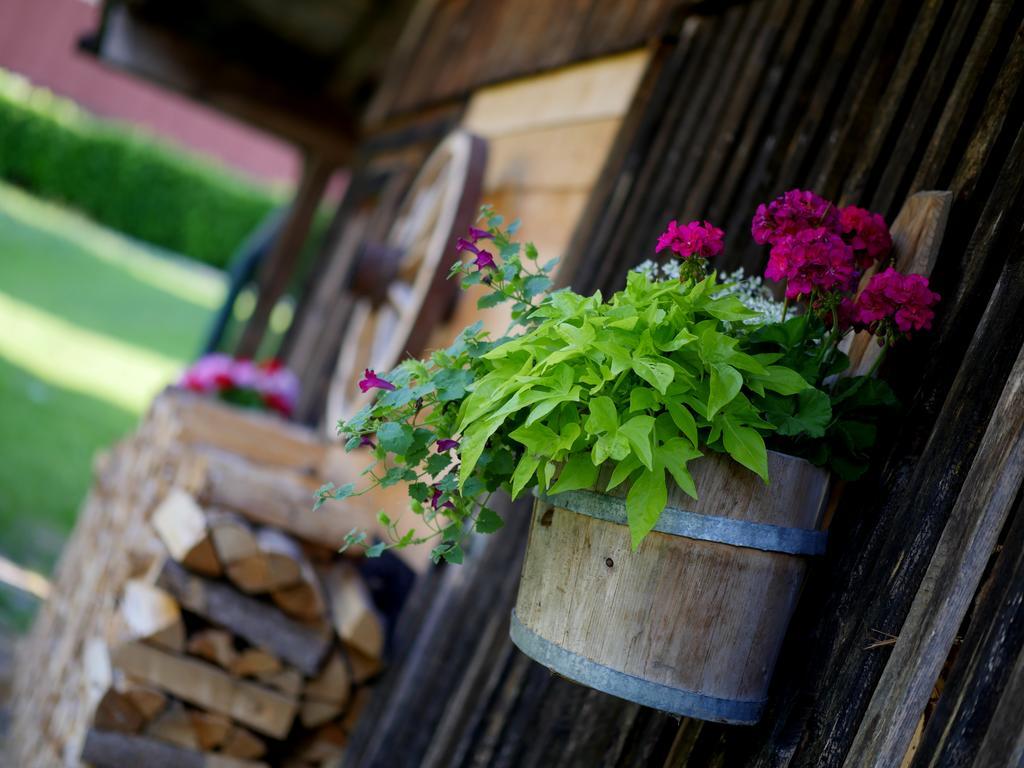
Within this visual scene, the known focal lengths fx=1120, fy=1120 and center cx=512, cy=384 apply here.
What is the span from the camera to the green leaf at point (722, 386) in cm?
125

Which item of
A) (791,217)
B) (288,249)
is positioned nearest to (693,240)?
(791,217)

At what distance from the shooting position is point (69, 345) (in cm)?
1083

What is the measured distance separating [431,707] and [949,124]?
1830 mm

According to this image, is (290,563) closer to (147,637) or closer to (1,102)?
(147,637)

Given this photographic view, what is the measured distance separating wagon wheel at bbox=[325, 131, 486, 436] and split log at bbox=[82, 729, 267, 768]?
1.11 metres

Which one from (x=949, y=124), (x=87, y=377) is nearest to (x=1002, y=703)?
(x=949, y=124)

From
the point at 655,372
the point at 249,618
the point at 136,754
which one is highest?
Answer: the point at 655,372

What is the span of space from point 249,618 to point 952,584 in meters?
2.03

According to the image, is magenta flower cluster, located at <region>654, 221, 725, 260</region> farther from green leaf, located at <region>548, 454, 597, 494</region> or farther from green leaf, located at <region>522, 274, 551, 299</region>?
green leaf, located at <region>548, 454, 597, 494</region>

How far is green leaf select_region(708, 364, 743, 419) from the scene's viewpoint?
4.09ft

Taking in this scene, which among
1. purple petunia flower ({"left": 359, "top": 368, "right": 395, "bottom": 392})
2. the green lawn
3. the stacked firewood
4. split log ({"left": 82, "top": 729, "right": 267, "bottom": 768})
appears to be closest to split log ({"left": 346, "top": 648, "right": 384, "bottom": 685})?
the stacked firewood

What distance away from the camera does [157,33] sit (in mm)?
7434

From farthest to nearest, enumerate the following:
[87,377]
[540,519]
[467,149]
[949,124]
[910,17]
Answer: [87,377]
[467,149]
[910,17]
[949,124]
[540,519]

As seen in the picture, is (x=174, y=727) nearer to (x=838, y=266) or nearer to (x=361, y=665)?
(x=361, y=665)
